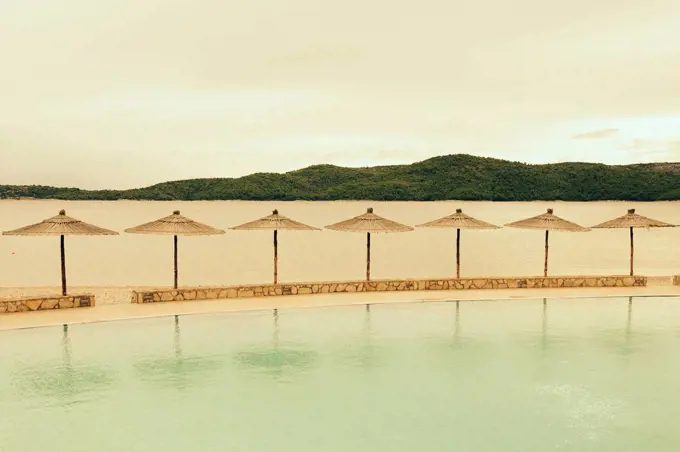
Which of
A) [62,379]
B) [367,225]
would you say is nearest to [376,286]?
[367,225]

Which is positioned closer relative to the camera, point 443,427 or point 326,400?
point 443,427

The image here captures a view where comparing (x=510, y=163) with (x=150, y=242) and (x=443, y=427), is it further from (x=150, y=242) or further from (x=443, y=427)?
(x=443, y=427)

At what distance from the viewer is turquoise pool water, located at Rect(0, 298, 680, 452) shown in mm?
6344

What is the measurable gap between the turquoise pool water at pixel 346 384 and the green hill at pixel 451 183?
60.0 m

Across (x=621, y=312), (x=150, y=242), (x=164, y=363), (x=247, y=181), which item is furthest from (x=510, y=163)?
(x=164, y=363)

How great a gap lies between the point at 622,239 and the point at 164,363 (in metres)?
40.2

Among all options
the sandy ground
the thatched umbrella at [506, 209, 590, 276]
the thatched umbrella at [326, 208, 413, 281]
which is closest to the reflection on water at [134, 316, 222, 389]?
the sandy ground

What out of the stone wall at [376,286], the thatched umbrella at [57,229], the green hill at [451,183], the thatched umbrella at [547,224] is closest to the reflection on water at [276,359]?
the stone wall at [376,286]

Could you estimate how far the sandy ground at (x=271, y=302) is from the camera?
1074 centimetres

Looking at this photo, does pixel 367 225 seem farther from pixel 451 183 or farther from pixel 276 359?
pixel 451 183

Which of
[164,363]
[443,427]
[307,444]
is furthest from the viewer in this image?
[164,363]

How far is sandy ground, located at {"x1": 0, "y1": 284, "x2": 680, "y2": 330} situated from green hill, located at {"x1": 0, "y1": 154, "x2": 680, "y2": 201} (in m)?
55.9

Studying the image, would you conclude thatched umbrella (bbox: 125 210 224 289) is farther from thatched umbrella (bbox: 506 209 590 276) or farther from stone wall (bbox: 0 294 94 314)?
thatched umbrella (bbox: 506 209 590 276)

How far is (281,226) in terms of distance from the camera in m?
13.6
